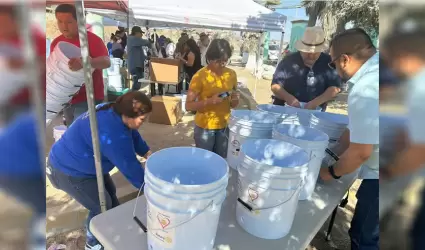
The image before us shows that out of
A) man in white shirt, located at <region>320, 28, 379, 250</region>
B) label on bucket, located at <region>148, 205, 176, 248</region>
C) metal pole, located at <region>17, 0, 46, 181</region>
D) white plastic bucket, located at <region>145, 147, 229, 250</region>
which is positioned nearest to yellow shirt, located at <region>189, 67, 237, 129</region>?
man in white shirt, located at <region>320, 28, 379, 250</region>

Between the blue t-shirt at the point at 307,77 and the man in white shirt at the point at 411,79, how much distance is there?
8.24ft

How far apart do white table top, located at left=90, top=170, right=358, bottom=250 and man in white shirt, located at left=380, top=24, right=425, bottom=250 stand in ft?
2.85

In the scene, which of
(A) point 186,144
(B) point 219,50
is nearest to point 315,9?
(A) point 186,144

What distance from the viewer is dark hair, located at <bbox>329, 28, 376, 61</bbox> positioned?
141 centimetres

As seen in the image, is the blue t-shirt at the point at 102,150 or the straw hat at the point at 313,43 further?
the straw hat at the point at 313,43

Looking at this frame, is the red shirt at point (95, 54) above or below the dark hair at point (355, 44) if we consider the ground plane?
below

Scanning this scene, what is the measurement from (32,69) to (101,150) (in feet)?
3.80

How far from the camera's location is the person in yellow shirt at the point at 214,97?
2.30 meters

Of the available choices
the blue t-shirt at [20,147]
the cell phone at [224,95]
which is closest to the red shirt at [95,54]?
the cell phone at [224,95]

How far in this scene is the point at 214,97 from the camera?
2.29m

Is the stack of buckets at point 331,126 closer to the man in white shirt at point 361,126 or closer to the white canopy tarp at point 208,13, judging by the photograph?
the man in white shirt at point 361,126

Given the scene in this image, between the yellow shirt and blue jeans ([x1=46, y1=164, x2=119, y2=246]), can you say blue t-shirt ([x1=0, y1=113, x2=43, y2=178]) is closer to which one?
blue jeans ([x1=46, y1=164, x2=119, y2=246])

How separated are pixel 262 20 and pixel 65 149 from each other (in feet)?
12.9

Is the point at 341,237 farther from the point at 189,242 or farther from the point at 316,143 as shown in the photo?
the point at 189,242
